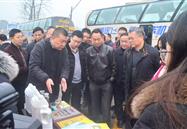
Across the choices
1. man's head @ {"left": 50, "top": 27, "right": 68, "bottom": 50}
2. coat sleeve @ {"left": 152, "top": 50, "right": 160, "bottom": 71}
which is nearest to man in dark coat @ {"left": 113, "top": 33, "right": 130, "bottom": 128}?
coat sleeve @ {"left": 152, "top": 50, "right": 160, "bottom": 71}

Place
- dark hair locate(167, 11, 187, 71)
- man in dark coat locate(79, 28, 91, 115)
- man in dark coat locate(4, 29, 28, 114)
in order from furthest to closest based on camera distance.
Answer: man in dark coat locate(79, 28, 91, 115)
man in dark coat locate(4, 29, 28, 114)
dark hair locate(167, 11, 187, 71)

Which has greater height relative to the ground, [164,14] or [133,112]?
[164,14]

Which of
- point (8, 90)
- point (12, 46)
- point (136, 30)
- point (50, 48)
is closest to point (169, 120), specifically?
point (8, 90)

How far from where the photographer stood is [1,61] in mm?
→ 2254

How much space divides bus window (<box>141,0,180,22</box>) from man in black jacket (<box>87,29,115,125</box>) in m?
5.06

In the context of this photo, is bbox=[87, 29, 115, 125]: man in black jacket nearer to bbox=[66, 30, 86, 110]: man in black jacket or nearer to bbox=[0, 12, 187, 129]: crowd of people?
bbox=[0, 12, 187, 129]: crowd of people

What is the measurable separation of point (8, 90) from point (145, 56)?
145 inches

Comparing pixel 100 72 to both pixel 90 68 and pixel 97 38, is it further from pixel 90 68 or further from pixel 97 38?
pixel 97 38

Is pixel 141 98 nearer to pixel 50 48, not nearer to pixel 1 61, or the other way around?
pixel 1 61

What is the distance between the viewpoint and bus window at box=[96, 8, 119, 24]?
1309cm

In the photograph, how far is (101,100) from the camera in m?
5.63

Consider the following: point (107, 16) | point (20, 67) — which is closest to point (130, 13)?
point (107, 16)

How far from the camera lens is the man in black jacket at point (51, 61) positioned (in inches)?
165

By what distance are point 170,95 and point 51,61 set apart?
3217 millimetres
